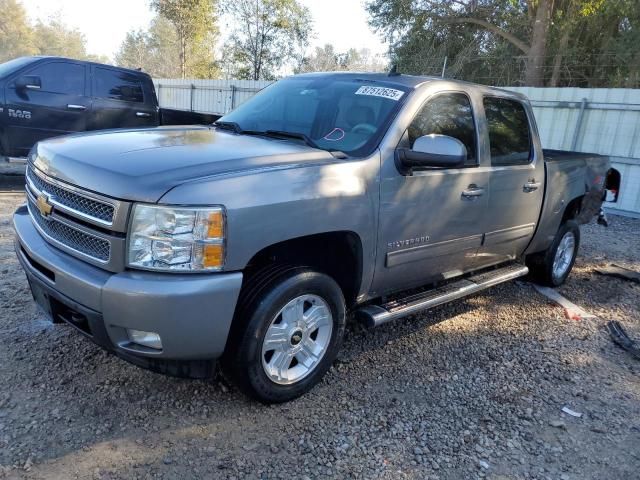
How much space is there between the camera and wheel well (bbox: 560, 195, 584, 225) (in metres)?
5.68

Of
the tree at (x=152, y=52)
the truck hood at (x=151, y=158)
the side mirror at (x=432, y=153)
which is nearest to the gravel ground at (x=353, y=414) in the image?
the truck hood at (x=151, y=158)

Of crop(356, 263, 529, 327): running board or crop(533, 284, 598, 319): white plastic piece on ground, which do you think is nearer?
crop(356, 263, 529, 327): running board

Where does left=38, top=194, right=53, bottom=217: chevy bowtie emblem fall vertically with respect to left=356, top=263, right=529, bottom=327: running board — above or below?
above

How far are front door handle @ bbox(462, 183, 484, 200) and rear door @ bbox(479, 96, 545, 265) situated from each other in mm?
184

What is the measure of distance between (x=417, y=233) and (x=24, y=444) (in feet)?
8.41

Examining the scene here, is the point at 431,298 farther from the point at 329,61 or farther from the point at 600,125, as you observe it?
the point at 329,61

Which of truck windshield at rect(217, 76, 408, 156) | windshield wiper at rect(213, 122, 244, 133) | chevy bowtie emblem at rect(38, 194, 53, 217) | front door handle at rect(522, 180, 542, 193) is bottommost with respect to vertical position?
chevy bowtie emblem at rect(38, 194, 53, 217)

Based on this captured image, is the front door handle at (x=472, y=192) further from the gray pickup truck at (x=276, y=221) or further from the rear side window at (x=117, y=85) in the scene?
the rear side window at (x=117, y=85)

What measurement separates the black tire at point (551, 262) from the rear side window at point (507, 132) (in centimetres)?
121

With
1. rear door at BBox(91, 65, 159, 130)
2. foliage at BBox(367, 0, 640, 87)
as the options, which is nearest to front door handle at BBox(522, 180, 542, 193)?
rear door at BBox(91, 65, 159, 130)

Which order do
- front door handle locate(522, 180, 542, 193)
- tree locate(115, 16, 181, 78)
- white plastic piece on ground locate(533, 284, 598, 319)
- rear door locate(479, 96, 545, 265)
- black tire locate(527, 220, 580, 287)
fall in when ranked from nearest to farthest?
rear door locate(479, 96, 545, 265) → front door handle locate(522, 180, 542, 193) → white plastic piece on ground locate(533, 284, 598, 319) → black tire locate(527, 220, 580, 287) → tree locate(115, 16, 181, 78)

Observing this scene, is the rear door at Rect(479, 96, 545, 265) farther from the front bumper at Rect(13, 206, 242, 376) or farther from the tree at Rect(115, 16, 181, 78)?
the tree at Rect(115, 16, 181, 78)

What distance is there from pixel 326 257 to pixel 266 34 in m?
25.6

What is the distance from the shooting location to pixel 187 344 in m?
2.54
